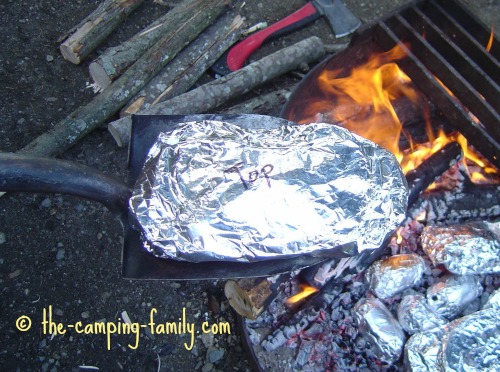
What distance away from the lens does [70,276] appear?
2121mm

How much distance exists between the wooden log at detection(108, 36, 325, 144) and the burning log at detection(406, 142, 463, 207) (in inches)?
38.4

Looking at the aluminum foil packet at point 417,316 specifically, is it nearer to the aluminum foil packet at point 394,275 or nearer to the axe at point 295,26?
the aluminum foil packet at point 394,275

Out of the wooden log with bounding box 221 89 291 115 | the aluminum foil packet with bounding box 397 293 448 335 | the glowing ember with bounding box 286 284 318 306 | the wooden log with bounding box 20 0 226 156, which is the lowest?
the aluminum foil packet with bounding box 397 293 448 335

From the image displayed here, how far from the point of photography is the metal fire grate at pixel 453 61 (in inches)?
77.5

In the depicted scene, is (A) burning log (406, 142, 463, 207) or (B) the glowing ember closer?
(B) the glowing ember

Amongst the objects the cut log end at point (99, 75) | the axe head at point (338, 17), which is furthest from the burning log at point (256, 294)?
the axe head at point (338, 17)

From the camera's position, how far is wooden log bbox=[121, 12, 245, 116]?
Answer: 2475mm

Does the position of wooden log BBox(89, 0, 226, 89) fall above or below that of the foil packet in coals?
above

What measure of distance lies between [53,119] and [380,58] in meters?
1.72

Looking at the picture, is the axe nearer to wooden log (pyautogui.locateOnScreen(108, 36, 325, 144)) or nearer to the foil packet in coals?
wooden log (pyautogui.locateOnScreen(108, 36, 325, 144))

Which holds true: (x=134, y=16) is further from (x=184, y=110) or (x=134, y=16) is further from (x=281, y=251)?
(x=281, y=251)

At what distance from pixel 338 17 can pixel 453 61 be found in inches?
41.0

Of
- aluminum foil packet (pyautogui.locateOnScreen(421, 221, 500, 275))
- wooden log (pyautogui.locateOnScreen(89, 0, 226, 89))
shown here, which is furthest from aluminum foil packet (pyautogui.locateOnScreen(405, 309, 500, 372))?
wooden log (pyautogui.locateOnScreen(89, 0, 226, 89))

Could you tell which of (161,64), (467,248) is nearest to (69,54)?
(161,64)
